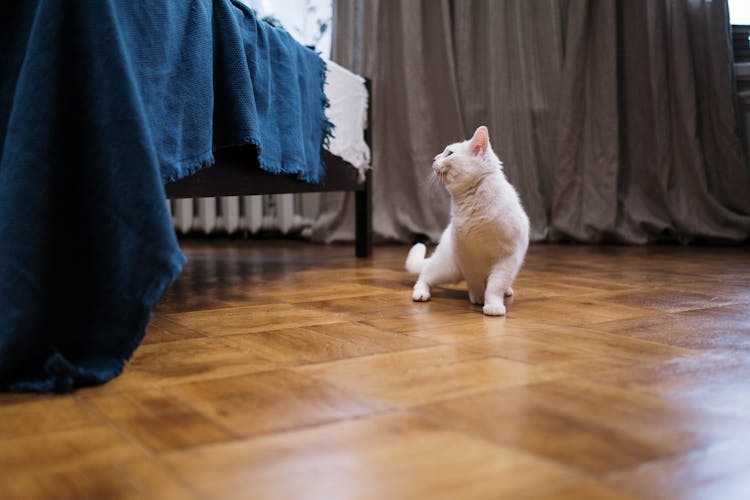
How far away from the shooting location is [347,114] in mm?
2146

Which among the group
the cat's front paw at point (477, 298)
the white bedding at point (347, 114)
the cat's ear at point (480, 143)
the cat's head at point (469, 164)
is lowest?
the cat's front paw at point (477, 298)

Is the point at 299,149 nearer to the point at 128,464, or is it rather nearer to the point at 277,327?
the point at 277,327

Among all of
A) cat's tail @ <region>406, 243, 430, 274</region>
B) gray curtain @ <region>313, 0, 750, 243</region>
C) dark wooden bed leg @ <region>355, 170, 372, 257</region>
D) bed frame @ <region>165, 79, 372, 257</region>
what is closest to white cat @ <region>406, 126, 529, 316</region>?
cat's tail @ <region>406, 243, 430, 274</region>

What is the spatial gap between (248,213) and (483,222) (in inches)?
86.8

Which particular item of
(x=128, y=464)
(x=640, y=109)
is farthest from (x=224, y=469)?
(x=640, y=109)

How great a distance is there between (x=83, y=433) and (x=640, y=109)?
2.57 m

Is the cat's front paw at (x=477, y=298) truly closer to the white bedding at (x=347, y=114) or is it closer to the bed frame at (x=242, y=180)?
the bed frame at (x=242, y=180)

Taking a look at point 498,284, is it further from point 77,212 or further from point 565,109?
point 565,109

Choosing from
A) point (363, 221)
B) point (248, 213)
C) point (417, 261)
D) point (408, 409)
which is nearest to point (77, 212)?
point (408, 409)

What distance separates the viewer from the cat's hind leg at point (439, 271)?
4.42ft

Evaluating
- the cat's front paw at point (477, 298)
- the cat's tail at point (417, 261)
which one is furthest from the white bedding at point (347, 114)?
the cat's front paw at point (477, 298)

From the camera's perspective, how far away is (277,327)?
1.08 m

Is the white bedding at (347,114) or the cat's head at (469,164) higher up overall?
the white bedding at (347,114)

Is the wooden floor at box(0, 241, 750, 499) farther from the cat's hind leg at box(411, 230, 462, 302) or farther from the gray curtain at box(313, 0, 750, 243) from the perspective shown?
the gray curtain at box(313, 0, 750, 243)
